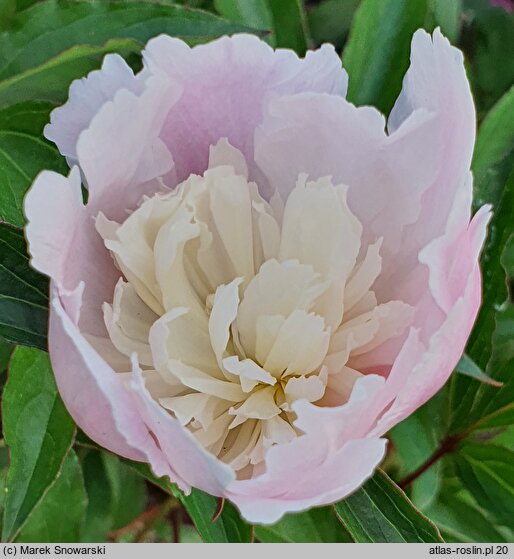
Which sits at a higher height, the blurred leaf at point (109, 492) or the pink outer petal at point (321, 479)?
the pink outer petal at point (321, 479)

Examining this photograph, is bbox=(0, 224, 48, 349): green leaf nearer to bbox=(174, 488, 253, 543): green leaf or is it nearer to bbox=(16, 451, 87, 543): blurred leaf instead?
bbox=(174, 488, 253, 543): green leaf

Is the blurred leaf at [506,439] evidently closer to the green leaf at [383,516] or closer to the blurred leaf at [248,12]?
the green leaf at [383,516]

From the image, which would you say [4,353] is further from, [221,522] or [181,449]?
[181,449]

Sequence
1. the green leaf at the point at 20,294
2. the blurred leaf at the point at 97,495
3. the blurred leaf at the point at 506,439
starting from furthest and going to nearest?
1. the blurred leaf at the point at 97,495
2. the blurred leaf at the point at 506,439
3. the green leaf at the point at 20,294

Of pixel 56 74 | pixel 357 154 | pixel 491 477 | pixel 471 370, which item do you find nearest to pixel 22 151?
pixel 56 74

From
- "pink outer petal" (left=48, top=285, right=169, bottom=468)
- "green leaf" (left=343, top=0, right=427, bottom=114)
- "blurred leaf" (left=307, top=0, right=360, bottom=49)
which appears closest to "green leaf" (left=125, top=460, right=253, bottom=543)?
"pink outer petal" (left=48, top=285, right=169, bottom=468)

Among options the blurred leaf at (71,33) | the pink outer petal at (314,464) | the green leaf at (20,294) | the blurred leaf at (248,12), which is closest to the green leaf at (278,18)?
the blurred leaf at (248,12)

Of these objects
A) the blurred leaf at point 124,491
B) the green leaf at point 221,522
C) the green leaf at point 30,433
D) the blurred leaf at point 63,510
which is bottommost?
the blurred leaf at point 124,491
